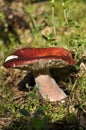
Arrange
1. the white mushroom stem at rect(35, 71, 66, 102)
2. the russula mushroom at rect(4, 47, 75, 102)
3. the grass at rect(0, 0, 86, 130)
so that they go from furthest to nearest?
the white mushroom stem at rect(35, 71, 66, 102), the russula mushroom at rect(4, 47, 75, 102), the grass at rect(0, 0, 86, 130)

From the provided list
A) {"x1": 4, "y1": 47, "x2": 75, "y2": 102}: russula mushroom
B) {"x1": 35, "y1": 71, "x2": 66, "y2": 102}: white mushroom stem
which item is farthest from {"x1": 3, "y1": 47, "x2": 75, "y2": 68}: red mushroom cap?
{"x1": 35, "y1": 71, "x2": 66, "y2": 102}: white mushroom stem

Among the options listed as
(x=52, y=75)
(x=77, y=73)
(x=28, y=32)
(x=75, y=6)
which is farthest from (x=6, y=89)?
(x=75, y=6)

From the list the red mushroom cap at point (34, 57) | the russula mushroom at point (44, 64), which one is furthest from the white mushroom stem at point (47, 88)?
the red mushroom cap at point (34, 57)

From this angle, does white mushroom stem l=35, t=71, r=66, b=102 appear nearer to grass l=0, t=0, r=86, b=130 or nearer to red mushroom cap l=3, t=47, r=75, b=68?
grass l=0, t=0, r=86, b=130

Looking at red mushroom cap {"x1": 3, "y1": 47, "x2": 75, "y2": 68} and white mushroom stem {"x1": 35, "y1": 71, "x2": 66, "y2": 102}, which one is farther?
white mushroom stem {"x1": 35, "y1": 71, "x2": 66, "y2": 102}

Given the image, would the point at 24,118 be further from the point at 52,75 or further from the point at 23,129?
the point at 52,75

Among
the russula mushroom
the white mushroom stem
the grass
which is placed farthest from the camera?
the white mushroom stem

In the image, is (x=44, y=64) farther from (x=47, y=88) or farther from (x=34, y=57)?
(x=47, y=88)
